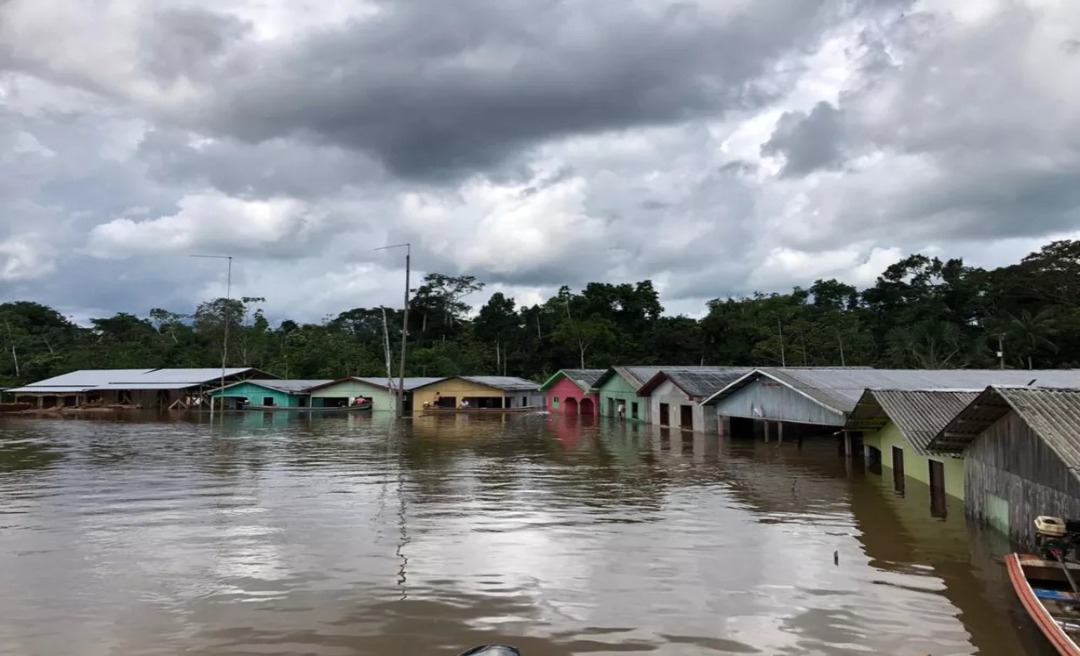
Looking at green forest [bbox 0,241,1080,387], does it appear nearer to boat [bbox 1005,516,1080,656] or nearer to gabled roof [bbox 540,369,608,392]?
gabled roof [bbox 540,369,608,392]

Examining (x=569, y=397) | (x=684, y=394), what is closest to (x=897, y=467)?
(x=684, y=394)

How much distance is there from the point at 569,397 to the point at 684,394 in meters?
18.8

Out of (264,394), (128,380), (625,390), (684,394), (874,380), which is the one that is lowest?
(684,394)

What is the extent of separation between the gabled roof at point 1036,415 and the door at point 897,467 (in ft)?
20.2

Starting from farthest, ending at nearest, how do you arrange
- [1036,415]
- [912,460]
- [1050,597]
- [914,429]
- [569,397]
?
[569,397], [912,460], [914,429], [1036,415], [1050,597]

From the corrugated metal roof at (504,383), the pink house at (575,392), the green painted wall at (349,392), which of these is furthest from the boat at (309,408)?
the pink house at (575,392)

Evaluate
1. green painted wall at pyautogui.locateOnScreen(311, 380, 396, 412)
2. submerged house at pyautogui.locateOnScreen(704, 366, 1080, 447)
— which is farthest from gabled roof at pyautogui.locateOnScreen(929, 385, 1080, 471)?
green painted wall at pyautogui.locateOnScreen(311, 380, 396, 412)

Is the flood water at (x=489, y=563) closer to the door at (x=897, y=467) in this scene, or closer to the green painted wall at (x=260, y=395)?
the door at (x=897, y=467)

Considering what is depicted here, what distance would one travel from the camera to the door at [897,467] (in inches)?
783

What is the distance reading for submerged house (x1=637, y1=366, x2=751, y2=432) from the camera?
36.7 metres

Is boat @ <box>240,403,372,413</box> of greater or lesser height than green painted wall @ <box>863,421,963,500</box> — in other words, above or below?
above

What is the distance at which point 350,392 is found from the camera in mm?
58719

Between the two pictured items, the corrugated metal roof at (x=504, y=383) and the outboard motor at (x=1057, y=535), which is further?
the corrugated metal roof at (x=504, y=383)

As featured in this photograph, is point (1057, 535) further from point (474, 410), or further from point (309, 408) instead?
point (309, 408)
